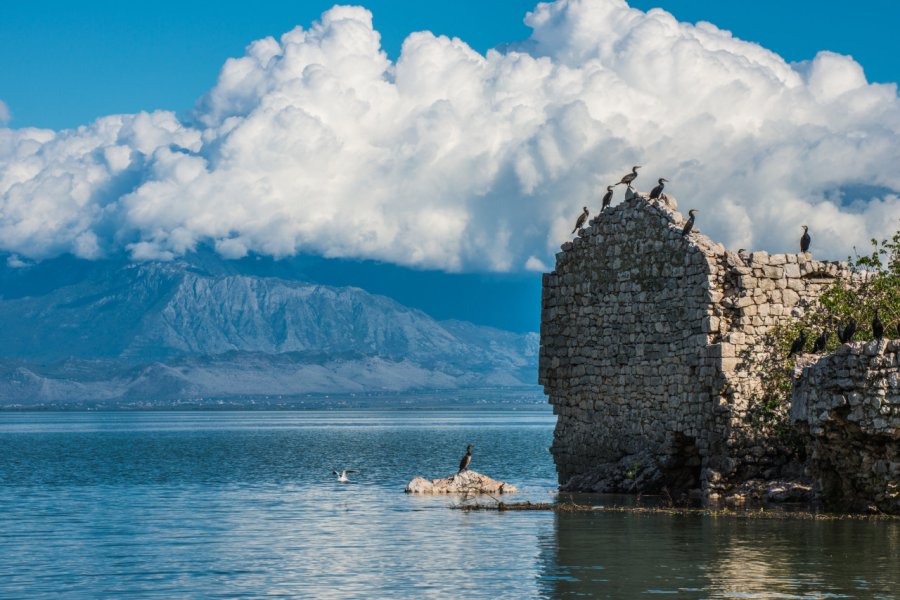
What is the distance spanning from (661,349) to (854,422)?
648cm

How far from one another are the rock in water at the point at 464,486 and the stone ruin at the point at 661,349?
160 centimetres

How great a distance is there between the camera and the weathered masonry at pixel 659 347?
29.0 metres

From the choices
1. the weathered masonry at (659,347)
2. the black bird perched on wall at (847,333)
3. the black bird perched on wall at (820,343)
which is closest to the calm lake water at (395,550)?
the weathered masonry at (659,347)

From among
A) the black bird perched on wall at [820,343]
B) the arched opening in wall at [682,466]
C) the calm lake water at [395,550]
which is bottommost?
the calm lake water at [395,550]

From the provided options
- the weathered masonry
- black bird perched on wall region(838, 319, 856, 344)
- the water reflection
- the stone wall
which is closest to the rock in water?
the weathered masonry

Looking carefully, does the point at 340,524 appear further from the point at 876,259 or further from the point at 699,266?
the point at 876,259

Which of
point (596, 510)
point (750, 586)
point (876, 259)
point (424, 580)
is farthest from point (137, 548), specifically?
point (876, 259)

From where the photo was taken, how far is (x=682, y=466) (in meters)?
30.9

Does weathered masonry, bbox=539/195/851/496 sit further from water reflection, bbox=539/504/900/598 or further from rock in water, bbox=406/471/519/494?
water reflection, bbox=539/504/900/598

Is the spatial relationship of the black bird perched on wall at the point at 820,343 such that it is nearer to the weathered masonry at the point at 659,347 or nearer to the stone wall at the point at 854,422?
the stone wall at the point at 854,422

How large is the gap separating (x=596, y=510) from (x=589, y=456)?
5.19 m

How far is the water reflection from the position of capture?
19.4 m

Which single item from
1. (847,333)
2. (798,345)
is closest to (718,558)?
(847,333)

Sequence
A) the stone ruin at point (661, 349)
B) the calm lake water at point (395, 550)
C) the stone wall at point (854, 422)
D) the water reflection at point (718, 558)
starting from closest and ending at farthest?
1. the water reflection at point (718, 558)
2. the calm lake water at point (395, 550)
3. the stone wall at point (854, 422)
4. the stone ruin at point (661, 349)
